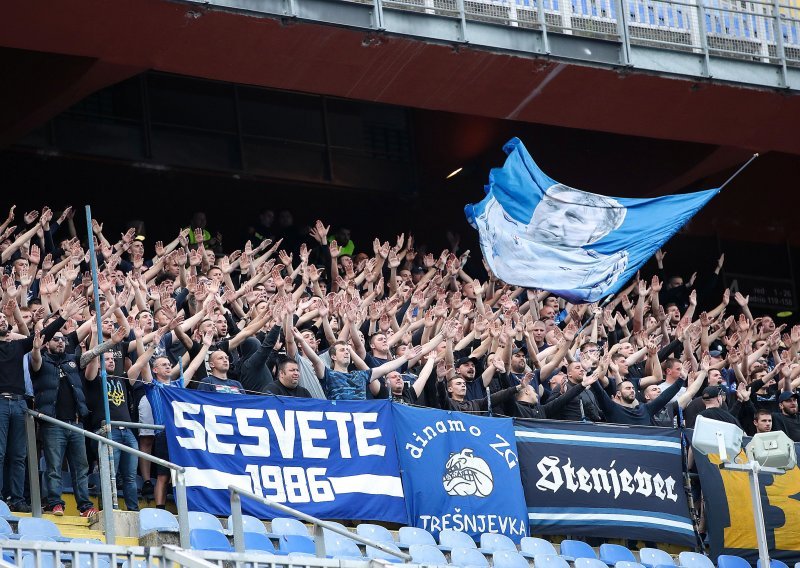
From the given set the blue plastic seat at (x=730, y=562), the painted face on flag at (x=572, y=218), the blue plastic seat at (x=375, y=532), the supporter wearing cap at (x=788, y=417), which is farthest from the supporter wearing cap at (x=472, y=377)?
the supporter wearing cap at (x=788, y=417)

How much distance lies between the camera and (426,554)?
1177 centimetres

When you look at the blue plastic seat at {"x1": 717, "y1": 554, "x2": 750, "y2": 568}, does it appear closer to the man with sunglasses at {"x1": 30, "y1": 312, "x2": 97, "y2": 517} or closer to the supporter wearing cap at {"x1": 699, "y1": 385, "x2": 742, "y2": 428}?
the supporter wearing cap at {"x1": 699, "y1": 385, "x2": 742, "y2": 428}

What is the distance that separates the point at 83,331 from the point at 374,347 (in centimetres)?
269

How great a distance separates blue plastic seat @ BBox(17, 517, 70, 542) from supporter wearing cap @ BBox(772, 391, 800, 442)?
26.2ft

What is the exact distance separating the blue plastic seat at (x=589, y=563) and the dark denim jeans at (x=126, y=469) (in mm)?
3672

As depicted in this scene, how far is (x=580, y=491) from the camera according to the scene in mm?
13742

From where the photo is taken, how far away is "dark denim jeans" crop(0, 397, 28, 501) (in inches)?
449

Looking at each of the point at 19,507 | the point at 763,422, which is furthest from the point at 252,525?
the point at 763,422

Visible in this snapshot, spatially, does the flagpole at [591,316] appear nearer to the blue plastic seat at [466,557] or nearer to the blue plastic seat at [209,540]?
the blue plastic seat at [466,557]

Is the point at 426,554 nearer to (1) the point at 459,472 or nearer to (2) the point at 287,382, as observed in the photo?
(1) the point at 459,472

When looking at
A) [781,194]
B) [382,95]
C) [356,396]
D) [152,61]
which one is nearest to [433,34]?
[382,95]

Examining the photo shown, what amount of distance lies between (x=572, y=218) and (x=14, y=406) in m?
7.12

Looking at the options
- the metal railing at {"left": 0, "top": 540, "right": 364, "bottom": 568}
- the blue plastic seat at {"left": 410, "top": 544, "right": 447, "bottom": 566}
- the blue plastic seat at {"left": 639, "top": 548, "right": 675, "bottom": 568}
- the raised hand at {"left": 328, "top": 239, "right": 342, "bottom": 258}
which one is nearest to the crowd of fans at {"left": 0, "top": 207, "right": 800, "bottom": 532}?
the raised hand at {"left": 328, "top": 239, "right": 342, "bottom": 258}

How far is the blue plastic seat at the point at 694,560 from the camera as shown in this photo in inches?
535
